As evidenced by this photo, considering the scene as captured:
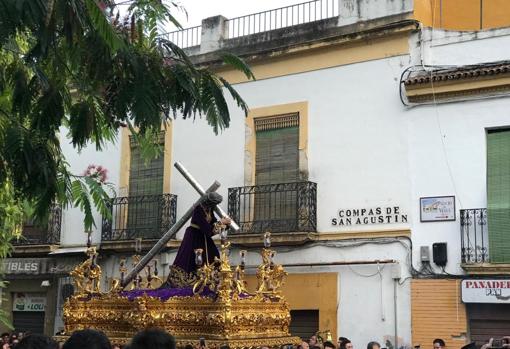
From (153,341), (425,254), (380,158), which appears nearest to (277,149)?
(380,158)

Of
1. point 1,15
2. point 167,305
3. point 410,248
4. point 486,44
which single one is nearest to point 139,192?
point 410,248

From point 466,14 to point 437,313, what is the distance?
18.9 ft

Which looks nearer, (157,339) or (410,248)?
(157,339)

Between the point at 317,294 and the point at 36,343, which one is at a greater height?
the point at 317,294

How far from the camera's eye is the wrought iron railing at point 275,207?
13.4 meters

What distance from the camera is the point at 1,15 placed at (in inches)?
135

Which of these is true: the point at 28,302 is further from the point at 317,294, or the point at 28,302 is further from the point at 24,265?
the point at 317,294

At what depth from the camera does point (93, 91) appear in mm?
4695

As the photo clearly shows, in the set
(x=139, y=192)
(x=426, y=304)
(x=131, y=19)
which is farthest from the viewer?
(x=139, y=192)

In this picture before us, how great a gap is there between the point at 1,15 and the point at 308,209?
403 inches

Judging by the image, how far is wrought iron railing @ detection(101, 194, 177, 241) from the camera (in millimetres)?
14906

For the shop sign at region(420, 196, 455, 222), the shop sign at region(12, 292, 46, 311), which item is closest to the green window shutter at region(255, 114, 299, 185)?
the shop sign at region(420, 196, 455, 222)

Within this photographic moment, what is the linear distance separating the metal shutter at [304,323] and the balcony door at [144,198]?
3.18 m

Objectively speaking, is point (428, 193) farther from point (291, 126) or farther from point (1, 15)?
point (1, 15)
